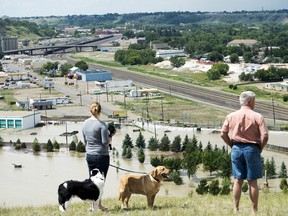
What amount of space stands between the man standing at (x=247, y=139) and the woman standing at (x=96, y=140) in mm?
798

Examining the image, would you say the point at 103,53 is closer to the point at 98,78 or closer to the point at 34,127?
the point at 98,78

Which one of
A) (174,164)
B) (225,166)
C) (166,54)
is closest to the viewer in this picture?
(225,166)

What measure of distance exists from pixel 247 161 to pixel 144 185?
37.2 inches

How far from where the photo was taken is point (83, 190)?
144 inches

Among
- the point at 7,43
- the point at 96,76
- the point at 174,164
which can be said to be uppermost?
the point at 7,43

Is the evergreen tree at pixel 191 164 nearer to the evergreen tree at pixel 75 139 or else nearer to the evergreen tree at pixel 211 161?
the evergreen tree at pixel 211 161

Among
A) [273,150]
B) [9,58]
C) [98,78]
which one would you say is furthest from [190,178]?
[9,58]

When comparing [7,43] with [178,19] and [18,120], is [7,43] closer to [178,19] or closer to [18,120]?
[18,120]

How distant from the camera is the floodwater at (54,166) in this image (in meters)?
9.28

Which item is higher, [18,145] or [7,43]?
[7,43]

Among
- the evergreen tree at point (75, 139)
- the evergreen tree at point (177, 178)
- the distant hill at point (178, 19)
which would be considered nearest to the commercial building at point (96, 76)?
the evergreen tree at point (75, 139)

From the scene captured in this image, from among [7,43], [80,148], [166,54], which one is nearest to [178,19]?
[7,43]

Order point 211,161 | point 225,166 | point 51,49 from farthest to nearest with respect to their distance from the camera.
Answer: point 51,49 < point 211,161 < point 225,166

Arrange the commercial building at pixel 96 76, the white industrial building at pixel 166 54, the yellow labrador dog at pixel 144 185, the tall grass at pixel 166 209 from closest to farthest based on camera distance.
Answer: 1. the tall grass at pixel 166 209
2. the yellow labrador dog at pixel 144 185
3. the commercial building at pixel 96 76
4. the white industrial building at pixel 166 54
